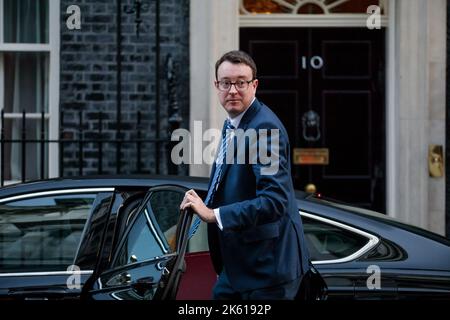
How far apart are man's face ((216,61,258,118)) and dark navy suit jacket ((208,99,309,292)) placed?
0.17ft

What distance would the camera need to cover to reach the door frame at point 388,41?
10086mm

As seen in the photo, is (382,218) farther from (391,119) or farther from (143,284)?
(391,119)

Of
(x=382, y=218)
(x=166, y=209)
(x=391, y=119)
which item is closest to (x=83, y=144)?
(x=391, y=119)

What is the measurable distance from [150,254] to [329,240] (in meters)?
1.62

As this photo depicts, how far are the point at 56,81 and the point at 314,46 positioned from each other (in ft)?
8.76

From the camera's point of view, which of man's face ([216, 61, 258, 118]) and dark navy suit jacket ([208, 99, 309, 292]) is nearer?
dark navy suit jacket ([208, 99, 309, 292])

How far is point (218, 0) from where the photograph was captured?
9.79 metres

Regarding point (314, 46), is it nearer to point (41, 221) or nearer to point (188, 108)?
point (188, 108)

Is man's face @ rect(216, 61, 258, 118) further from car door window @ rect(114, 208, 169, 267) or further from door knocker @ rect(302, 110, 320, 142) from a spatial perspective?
door knocker @ rect(302, 110, 320, 142)

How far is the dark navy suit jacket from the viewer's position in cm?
407

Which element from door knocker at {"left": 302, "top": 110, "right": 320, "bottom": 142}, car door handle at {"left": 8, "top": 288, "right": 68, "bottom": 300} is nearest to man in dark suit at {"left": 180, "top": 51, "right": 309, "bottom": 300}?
car door handle at {"left": 8, "top": 288, "right": 68, "bottom": 300}

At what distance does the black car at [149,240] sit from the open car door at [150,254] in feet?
0.04

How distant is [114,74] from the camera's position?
9938 millimetres
